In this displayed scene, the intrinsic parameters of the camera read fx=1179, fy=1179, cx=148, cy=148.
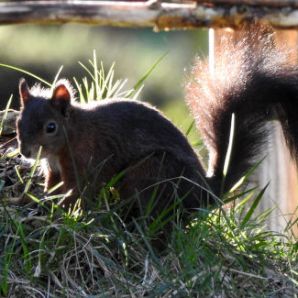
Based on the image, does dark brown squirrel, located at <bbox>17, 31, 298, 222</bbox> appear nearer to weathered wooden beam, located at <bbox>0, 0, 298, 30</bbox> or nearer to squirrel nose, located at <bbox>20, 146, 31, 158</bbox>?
squirrel nose, located at <bbox>20, 146, 31, 158</bbox>

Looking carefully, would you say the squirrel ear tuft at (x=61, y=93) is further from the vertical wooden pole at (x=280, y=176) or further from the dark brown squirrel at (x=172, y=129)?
the vertical wooden pole at (x=280, y=176)

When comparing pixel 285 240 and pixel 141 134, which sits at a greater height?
pixel 141 134

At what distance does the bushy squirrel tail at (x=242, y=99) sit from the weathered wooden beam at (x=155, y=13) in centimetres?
24

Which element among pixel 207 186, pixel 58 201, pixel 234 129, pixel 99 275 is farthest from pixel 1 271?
pixel 234 129

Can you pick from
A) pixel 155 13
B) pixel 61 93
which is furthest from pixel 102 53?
pixel 155 13

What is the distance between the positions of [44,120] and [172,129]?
60 cm

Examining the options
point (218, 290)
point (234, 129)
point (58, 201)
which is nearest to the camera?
point (218, 290)

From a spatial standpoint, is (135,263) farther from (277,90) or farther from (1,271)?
(277,90)

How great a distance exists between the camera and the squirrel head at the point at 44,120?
4.98m

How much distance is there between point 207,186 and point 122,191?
372 millimetres

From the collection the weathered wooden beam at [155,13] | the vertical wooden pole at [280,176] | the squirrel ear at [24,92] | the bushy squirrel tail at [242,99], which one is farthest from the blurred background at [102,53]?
the weathered wooden beam at [155,13]

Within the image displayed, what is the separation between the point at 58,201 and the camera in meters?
4.98

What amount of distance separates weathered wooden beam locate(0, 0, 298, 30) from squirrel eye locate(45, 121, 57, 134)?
0.61 m

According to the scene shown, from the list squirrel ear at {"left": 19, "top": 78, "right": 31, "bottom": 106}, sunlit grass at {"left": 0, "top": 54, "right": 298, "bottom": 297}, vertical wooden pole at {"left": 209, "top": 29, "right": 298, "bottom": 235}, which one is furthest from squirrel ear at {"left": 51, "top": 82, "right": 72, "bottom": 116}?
vertical wooden pole at {"left": 209, "top": 29, "right": 298, "bottom": 235}
